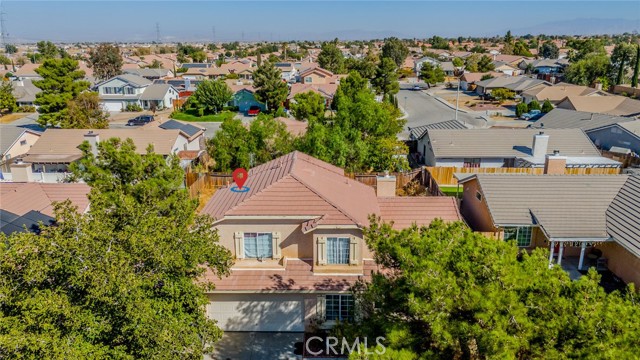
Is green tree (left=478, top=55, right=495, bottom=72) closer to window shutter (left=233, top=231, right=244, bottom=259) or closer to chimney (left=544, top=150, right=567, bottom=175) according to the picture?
chimney (left=544, top=150, right=567, bottom=175)

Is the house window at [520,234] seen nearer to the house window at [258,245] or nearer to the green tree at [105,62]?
the house window at [258,245]

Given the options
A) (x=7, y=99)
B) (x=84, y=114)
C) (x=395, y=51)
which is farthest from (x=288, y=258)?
(x=395, y=51)

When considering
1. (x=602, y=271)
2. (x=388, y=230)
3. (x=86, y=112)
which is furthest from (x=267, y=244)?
(x=86, y=112)

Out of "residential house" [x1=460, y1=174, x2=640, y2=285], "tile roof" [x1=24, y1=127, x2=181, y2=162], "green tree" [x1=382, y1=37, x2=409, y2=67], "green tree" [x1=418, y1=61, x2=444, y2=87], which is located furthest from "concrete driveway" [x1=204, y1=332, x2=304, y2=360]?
"green tree" [x1=382, y1=37, x2=409, y2=67]

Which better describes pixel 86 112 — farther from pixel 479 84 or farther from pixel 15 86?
pixel 479 84

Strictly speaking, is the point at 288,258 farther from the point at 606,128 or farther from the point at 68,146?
the point at 606,128

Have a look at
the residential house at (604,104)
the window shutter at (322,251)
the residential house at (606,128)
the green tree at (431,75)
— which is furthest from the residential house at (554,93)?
the window shutter at (322,251)
